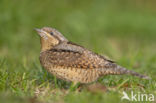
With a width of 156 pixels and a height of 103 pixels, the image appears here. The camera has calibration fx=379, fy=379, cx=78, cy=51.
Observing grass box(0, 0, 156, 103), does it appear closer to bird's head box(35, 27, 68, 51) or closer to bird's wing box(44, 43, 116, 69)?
bird's wing box(44, 43, 116, 69)

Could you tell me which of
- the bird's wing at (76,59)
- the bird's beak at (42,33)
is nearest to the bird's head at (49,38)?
the bird's beak at (42,33)

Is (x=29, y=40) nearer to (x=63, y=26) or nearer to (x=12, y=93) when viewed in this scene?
(x=63, y=26)

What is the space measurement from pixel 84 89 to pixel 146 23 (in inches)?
327

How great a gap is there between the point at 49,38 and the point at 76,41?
14.4 ft

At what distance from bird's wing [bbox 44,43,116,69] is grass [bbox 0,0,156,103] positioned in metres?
0.30

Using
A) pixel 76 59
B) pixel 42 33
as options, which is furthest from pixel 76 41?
pixel 76 59

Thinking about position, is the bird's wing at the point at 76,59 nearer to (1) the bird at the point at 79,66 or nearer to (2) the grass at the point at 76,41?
(1) the bird at the point at 79,66

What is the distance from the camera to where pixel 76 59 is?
5223mm

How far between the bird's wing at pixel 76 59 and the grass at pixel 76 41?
0.98 feet

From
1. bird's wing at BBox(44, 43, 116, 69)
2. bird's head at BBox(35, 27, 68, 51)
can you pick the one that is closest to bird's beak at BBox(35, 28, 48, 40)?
bird's head at BBox(35, 27, 68, 51)

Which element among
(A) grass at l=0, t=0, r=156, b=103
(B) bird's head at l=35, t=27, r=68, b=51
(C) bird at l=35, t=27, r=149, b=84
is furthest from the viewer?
(B) bird's head at l=35, t=27, r=68, b=51

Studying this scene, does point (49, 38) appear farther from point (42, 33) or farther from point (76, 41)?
point (76, 41)

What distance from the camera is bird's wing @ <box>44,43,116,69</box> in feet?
17.0

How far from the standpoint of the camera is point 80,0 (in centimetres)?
1280
